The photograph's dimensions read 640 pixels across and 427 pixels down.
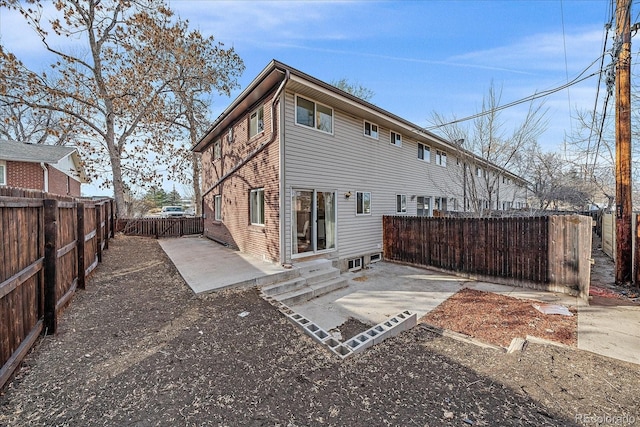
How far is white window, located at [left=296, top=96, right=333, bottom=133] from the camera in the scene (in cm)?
741

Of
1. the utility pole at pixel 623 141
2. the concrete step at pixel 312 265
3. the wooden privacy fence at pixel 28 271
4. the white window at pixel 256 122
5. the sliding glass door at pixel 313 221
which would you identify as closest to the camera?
the wooden privacy fence at pixel 28 271

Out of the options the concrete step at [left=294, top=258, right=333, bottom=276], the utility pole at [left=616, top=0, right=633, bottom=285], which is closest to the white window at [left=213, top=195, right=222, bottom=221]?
→ the concrete step at [left=294, top=258, right=333, bottom=276]

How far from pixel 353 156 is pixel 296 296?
517 cm

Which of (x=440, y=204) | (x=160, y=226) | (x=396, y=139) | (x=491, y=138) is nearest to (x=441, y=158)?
(x=440, y=204)

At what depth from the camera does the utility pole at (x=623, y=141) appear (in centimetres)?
602

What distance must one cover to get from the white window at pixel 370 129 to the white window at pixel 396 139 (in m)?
1.12

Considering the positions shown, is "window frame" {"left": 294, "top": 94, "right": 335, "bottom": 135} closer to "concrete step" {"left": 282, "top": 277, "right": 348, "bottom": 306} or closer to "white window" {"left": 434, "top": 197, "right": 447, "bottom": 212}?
"concrete step" {"left": 282, "top": 277, "right": 348, "bottom": 306}

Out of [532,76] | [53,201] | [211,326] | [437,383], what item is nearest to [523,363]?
[437,383]

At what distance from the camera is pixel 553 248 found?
20.3ft

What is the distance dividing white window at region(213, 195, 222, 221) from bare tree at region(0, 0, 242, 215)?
7.91 m

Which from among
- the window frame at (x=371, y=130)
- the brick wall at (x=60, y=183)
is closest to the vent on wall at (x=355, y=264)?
the window frame at (x=371, y=130)

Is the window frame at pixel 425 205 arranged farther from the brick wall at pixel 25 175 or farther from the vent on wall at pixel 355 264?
the brick wall at pixel 25 175

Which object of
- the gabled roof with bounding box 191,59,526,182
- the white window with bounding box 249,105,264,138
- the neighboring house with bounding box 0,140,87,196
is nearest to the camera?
the gabled roof with bounding box 191,59,526,182

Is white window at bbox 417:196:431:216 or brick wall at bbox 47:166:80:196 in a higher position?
brick wall at bbox 47:166:80:196
